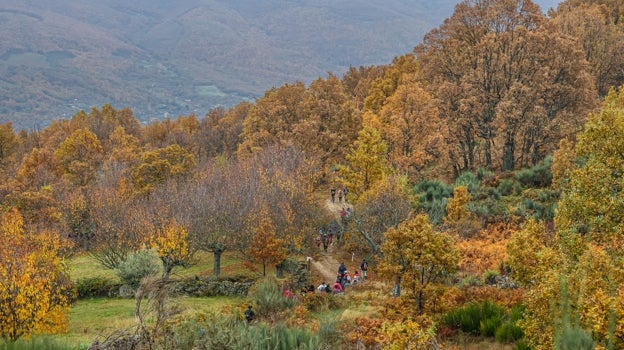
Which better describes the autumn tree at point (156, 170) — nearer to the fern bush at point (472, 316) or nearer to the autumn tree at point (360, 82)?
the autumn tree at point (360, 82)

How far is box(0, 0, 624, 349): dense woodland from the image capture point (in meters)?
15.6

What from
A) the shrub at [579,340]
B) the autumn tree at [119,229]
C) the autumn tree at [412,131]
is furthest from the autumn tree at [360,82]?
the shrub at [579,340]

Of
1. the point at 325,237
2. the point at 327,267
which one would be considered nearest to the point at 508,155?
the point at 325,237

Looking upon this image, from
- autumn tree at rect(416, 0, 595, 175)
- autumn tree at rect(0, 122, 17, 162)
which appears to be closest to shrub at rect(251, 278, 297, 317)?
autumn tree at rect(416, 0, 595, 175)

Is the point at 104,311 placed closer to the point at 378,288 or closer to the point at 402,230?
the point at 378,288

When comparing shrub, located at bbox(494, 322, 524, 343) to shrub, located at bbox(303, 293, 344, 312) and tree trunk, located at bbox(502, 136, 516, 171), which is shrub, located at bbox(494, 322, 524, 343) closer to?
shrub, located at bbox(303, 293, 344, 312)

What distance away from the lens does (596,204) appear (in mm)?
12898

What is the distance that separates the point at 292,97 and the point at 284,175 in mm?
17430

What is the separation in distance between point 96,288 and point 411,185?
24643mm

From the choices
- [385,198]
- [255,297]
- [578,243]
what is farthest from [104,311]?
[578,243]

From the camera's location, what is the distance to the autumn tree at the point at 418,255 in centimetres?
1540

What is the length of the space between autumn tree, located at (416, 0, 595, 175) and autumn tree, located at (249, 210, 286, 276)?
1897 centimetres

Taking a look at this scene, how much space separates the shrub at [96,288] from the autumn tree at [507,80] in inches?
1098

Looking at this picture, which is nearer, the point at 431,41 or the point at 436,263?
the point at 436,263
